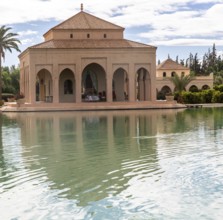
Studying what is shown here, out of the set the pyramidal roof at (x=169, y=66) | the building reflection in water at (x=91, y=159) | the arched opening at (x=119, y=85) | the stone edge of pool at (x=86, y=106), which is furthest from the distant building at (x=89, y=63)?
the building reflection in water at (x=91, y=159)

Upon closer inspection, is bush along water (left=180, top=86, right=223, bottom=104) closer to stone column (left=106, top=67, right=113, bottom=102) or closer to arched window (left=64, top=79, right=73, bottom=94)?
stone column (left=106, top=67, right=113, bottom=102)

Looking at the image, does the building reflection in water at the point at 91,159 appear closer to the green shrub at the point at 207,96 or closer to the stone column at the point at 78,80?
the stone column at the point at 78,80

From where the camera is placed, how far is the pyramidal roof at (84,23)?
43031 mm

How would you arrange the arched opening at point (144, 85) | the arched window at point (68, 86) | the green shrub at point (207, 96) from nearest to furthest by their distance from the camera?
1. the arched opening at point (144, 85)
2. the arched window at point (68, 86)
3. the green shrub at point (207, 96)

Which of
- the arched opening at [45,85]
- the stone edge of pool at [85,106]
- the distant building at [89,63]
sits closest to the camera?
the stone edge of pool at [85,106]

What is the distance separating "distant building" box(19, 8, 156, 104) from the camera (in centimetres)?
4041

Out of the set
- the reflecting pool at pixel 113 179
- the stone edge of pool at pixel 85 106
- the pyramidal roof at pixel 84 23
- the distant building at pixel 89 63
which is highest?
the pyramidal roof at pixel 84 23

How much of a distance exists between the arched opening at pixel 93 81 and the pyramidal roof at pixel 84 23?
3417mm

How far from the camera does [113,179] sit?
8.66 meters

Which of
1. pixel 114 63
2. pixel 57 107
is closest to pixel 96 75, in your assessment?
pixel 114 63

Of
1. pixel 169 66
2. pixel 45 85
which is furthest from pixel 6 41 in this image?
pixel 169 66

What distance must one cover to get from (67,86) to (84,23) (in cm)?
576

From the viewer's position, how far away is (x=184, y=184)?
8.06 metres

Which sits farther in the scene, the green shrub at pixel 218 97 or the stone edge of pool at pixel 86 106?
the green shrub at pixel 218 97
